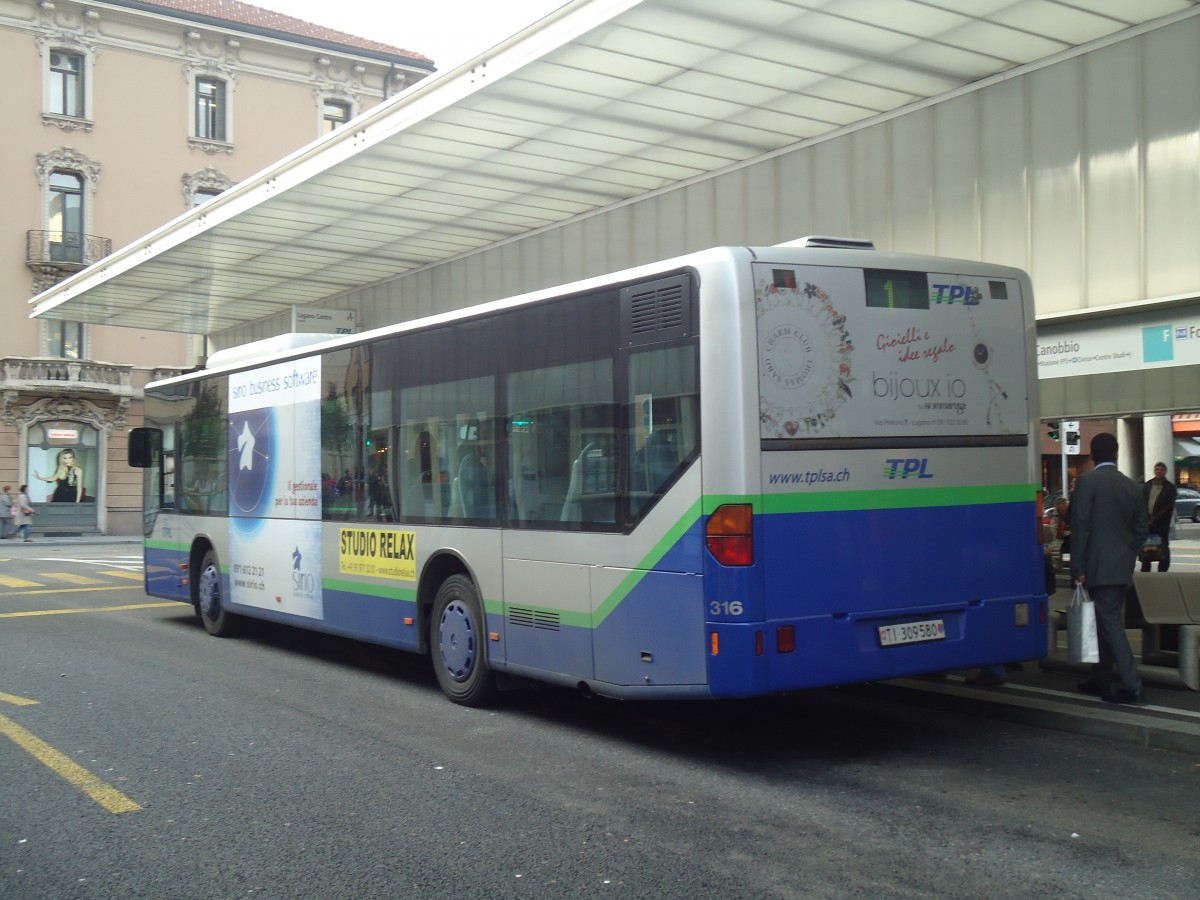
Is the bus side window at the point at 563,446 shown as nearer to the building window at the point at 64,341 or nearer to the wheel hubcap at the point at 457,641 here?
the wheel hubcap at the point at 457,641

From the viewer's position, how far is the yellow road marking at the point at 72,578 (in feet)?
69.1

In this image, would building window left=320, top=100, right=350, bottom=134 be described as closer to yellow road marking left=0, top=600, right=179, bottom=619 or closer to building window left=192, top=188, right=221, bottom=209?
building window left=192, top=188, right=221, bottom=209

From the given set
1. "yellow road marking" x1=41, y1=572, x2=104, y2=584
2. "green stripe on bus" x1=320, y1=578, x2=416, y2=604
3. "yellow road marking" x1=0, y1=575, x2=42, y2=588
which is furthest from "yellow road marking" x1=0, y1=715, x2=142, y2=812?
Answer: "yellow road marking" x1=41, y1=572, x2=104, y2=584

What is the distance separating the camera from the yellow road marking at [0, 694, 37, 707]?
8.95 m

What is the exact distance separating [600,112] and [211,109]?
120ft

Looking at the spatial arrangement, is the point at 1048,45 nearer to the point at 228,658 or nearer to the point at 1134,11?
the point at 1134,11

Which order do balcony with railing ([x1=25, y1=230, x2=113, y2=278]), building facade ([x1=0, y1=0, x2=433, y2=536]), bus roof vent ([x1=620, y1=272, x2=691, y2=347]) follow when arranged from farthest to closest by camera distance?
balcony with railing ([x1=25, y1=230, x2=113, y2=278]), building facade ([x1=0, y1=0, x2=433, y2=536]), bus roof vent ([x1=620, y1=272, x2=691, y2=347])

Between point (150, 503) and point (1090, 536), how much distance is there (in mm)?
10828

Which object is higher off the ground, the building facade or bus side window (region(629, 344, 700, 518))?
the building facade

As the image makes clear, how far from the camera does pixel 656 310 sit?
23.0ft

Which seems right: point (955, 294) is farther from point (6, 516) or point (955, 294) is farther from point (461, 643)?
point (6, 516)

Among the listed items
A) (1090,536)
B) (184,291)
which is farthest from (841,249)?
(184,291)

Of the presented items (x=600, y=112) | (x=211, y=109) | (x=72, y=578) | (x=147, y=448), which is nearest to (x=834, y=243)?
(x=600, y=112)

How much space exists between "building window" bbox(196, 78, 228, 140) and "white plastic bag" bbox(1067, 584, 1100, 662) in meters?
42.4
